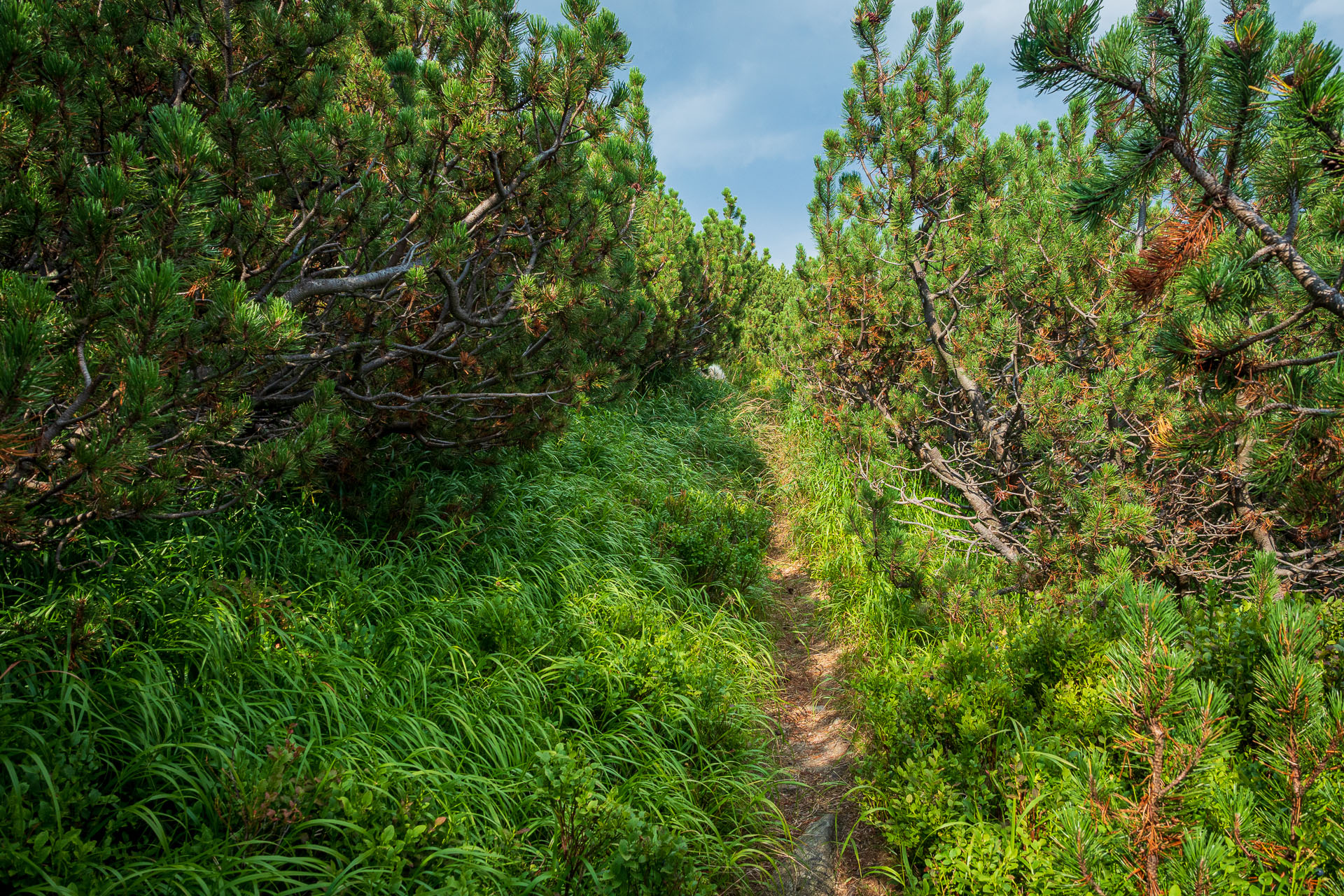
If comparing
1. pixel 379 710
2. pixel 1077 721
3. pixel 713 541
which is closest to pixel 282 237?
pixel 379 710

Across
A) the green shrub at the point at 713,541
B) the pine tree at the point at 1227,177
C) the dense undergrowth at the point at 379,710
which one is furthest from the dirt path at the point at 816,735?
the pine tree at the point at 1227,177

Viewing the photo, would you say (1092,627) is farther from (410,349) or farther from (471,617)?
(410,349)

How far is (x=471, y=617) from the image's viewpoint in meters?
3.55

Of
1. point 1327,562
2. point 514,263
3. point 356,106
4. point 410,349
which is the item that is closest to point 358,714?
point 410,349

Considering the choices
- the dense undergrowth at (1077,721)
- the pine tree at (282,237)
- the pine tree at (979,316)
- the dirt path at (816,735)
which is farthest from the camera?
the pine tree at (979,316)

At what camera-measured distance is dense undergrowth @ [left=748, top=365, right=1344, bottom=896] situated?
4.98 ft

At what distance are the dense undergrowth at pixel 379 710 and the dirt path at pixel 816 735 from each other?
0.65ft

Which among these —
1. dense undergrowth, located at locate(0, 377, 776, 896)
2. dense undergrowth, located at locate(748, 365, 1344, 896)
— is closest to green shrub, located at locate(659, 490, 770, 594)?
dense undergrowth, located at locate(0, 377, 776, 896)

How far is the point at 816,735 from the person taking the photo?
3.71 metres

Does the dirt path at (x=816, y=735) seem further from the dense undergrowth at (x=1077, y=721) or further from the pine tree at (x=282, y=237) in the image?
the pine tree at (x=282, y=237)

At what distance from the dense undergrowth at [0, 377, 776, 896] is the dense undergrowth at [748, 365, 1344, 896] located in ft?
2.57

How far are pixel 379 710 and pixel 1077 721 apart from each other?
291 centimetres

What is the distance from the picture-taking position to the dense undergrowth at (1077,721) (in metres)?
1.52

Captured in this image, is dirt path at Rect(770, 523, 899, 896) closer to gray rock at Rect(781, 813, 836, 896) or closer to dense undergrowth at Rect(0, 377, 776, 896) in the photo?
gray rock at Rect(781, 813, 836, 896)
